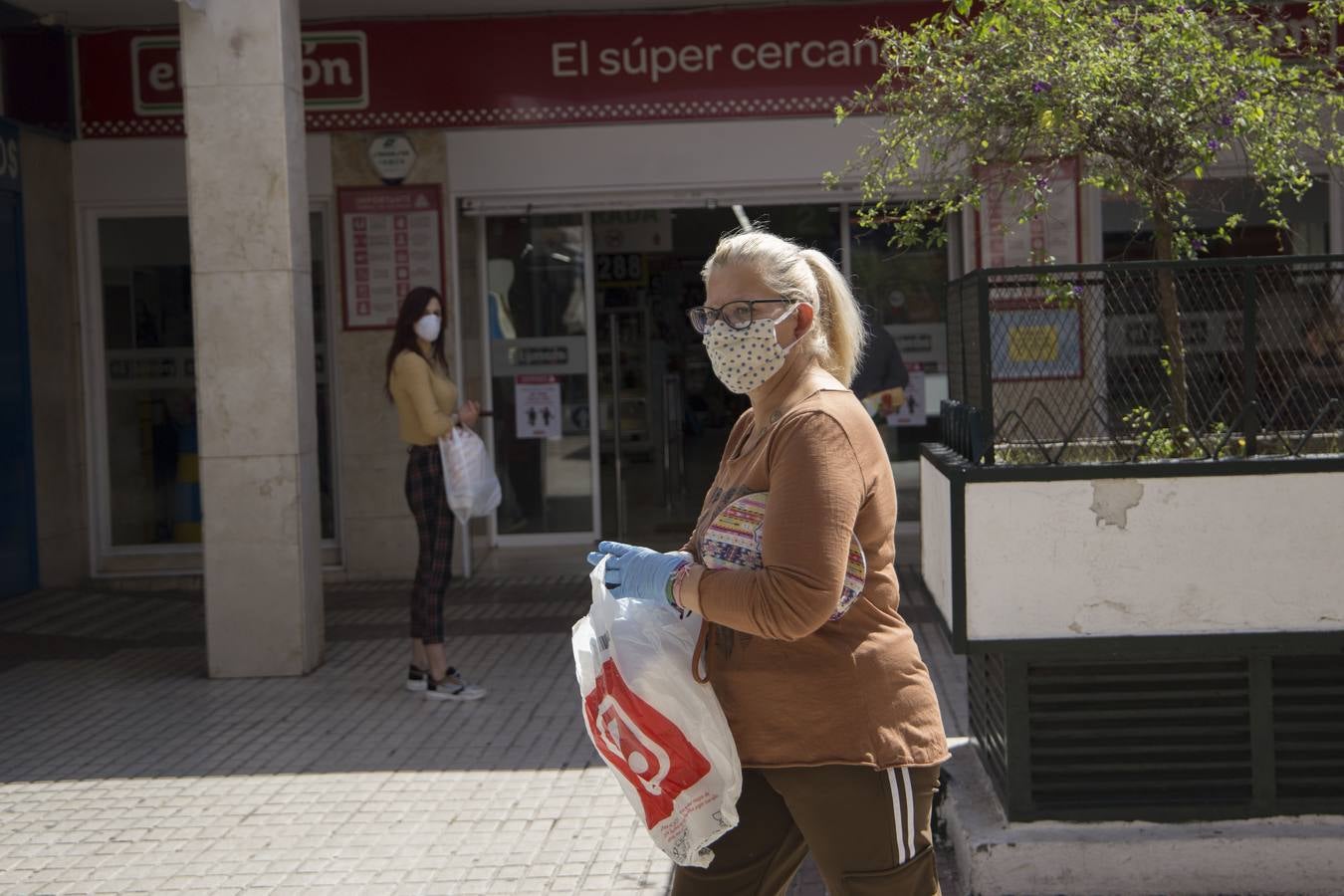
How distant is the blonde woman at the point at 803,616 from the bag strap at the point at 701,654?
18 mm

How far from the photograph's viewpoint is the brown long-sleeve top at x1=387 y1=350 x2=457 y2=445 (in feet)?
23.4

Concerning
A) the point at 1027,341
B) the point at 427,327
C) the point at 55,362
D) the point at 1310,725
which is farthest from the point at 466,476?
the point at 55,362

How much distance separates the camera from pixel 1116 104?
464cm

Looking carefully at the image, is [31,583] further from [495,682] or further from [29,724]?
[495,682]

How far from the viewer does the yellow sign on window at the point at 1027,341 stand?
4508 mm

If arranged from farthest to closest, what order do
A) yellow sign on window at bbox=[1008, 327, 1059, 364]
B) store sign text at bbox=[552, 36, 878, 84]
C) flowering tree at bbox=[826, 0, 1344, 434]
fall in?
store sign text at bbox=[552, 36, 878, 84], flowering tree at bbox=[826, 0, 1344, 434], yellow sign on window at bbox=[1008, 327, 1059, 364]

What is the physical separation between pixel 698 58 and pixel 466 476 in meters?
4.43

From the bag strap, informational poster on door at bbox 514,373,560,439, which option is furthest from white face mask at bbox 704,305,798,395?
informational poster on door at bbox 514,373,560,439

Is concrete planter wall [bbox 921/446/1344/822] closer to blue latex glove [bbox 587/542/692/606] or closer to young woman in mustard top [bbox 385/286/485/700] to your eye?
blue latex glove [bbox 587/542/692/606]

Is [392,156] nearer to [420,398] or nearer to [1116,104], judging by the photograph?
[420,398]

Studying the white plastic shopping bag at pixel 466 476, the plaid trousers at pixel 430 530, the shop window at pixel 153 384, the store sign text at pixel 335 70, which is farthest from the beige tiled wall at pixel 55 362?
the white plastic shopping bag at pixel 466 476

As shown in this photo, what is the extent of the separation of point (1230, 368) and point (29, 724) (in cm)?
546

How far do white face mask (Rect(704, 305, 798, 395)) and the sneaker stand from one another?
181 inches

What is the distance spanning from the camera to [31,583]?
421 inches
